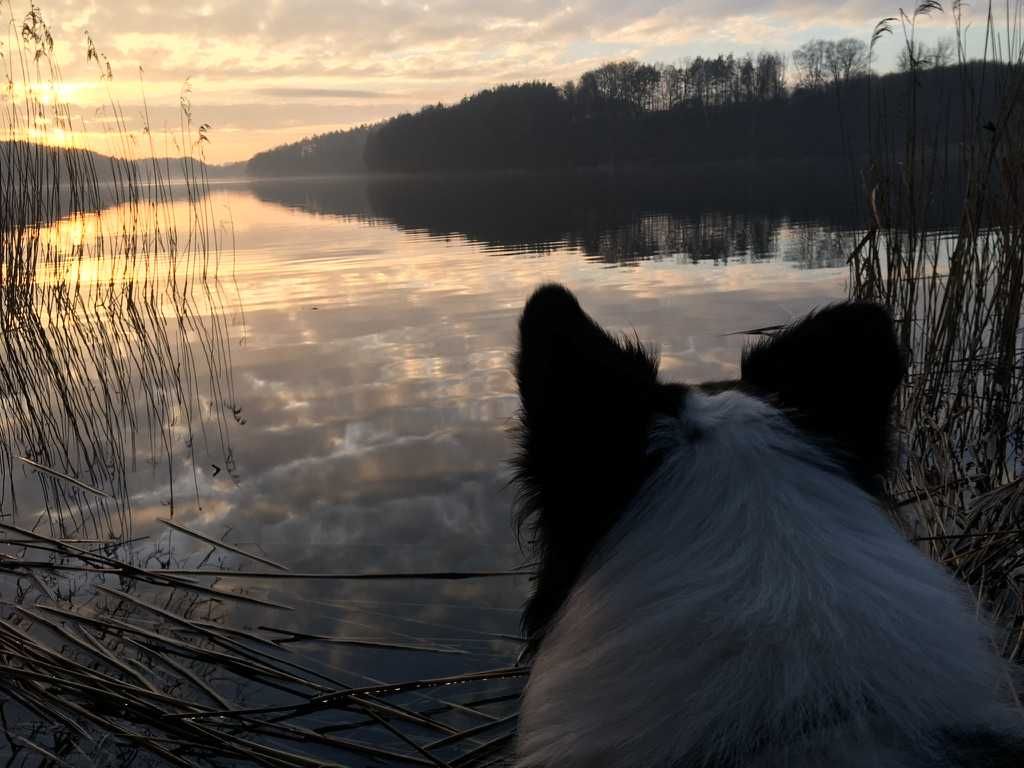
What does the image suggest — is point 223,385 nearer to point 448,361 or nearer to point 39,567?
point 448,361

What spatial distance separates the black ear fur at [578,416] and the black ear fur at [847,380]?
0.98 ft

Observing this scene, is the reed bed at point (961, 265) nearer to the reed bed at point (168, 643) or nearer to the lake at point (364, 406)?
the lake at point (364, 406)

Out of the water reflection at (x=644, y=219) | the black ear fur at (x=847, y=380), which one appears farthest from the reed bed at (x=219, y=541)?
the water reflection at (x=644, y=219)

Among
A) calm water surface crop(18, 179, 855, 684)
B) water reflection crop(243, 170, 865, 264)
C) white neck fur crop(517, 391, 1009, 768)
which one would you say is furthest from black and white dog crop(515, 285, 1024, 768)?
water reflection crop(243, 170, 865, 264)

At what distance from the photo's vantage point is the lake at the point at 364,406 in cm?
385

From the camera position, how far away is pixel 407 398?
691 centimetres

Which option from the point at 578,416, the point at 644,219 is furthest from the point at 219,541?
the point at 644,219

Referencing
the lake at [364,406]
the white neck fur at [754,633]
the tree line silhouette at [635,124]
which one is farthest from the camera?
the tree line silhouette at [635,124]

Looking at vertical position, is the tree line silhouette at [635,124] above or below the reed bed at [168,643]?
above

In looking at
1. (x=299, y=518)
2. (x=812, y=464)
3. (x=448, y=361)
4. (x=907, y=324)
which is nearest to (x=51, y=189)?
(x=448, y=361)

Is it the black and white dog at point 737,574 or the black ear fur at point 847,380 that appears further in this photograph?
the black ear fur at point 847,380

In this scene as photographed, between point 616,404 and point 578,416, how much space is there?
87 millimetres

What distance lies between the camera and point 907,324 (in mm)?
5789

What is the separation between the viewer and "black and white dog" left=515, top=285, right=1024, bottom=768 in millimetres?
1181
